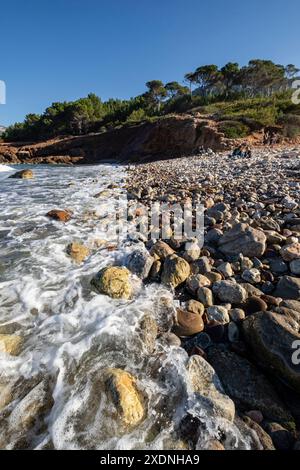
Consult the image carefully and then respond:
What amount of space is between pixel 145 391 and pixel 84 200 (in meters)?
7.03

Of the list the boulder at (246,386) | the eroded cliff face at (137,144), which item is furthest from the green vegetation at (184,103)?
the boulder at (246,386)

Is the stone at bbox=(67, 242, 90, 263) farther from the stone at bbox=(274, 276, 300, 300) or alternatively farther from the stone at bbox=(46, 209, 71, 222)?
the stone at bbox=(274, 276, 300, 300)

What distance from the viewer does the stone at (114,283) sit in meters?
3.20

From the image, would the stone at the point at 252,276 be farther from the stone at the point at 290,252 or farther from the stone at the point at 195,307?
the stone at the point at 195,307

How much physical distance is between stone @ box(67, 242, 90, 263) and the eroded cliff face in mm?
18249

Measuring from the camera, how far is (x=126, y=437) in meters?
1.78

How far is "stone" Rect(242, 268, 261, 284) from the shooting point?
3168 mm

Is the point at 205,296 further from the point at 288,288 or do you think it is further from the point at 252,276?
the point at 288,288

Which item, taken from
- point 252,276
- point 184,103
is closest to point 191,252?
point 252,276

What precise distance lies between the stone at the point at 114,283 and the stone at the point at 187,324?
74 cm

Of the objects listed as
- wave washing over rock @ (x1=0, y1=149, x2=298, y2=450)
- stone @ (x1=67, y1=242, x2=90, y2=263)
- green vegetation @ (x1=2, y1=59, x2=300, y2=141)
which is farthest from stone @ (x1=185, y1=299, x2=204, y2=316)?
green vegetation @ (x1=2, y1=59, x2=300, y2=141)

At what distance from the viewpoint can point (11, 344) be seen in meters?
2.53
